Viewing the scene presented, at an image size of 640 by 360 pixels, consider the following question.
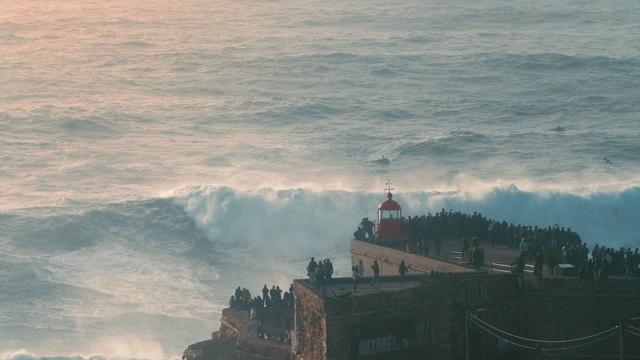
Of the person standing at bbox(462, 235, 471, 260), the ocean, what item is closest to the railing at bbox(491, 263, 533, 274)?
the person standing at bbox(462, 235, 471, 260)

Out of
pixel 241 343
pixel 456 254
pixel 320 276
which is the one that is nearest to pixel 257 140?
pixel 456 254

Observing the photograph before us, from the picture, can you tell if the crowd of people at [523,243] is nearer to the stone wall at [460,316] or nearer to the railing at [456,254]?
the railing at [456,254]

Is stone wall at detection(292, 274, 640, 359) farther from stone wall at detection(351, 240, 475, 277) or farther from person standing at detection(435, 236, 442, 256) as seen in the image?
person standing at detection(435, 236, 442, 256)

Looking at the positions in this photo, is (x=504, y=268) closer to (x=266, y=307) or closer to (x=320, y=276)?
(x=320, y=276)

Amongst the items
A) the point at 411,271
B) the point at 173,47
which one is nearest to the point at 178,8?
the point at 173,47

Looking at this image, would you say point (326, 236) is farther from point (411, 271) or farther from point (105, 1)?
point (105, 1)

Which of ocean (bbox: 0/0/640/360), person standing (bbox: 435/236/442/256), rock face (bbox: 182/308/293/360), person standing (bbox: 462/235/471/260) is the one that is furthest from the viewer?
ocean (bbox: 0/0/640/360)
